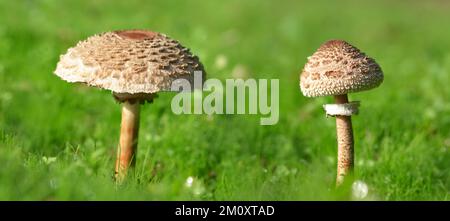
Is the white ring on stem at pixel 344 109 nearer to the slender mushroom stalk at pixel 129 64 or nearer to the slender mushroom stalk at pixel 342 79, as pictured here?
the slender mushroom stalk at pixel 342 79

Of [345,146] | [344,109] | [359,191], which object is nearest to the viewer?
[359,191]

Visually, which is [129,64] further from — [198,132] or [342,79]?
[198,132]

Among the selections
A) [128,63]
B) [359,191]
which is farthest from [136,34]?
[359,191]

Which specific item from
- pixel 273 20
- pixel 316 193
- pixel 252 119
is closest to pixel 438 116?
pixel 252 119

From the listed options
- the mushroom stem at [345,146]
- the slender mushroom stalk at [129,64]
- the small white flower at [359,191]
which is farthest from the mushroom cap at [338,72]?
the slender mushroom stalk at [129,64]

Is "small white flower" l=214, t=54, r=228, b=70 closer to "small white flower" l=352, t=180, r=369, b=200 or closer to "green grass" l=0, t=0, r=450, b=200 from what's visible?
"green grass" l=0, t=0, r=450, b=200
